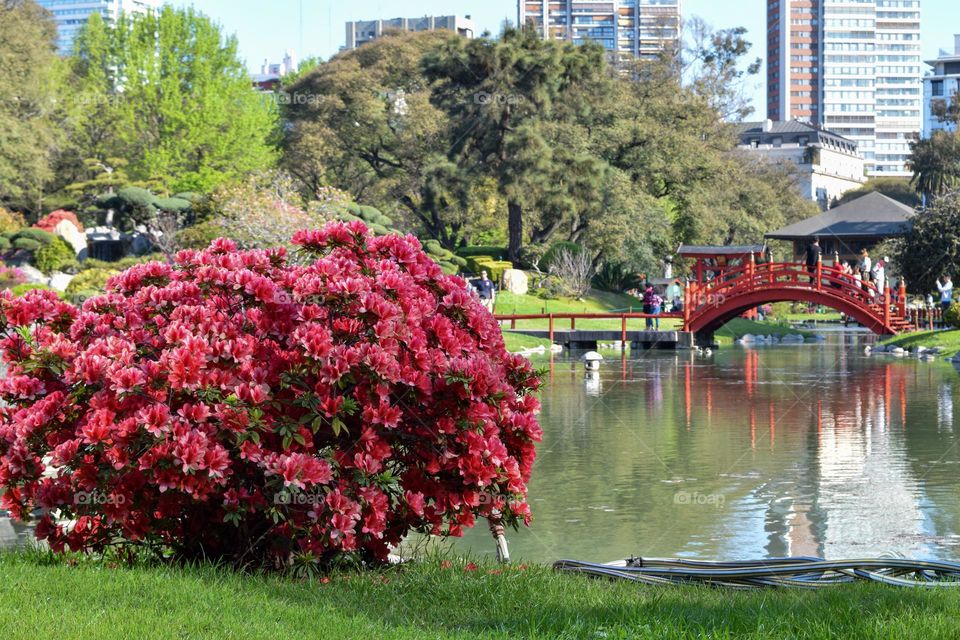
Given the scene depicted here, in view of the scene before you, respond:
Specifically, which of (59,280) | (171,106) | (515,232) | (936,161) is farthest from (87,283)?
(936,161)

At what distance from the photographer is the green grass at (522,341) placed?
3634cm

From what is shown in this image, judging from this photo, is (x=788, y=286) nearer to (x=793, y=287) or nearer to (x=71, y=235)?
(x=793, y=287)

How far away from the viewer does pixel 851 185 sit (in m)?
161

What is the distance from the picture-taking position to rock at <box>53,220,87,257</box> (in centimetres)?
4919

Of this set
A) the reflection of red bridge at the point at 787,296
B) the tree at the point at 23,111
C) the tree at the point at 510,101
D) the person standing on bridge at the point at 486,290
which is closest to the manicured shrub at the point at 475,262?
the tree at the point at 510,101

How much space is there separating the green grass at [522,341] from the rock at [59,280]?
1633 cm

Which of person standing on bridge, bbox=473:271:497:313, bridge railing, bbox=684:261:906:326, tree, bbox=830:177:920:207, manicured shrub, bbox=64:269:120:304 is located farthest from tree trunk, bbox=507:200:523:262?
tree, bbox=830:177:920:207

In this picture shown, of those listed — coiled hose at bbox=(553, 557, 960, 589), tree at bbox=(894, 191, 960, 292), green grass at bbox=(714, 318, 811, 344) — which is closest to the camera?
coiled hose at bbox=(553, 557, 960, 589)

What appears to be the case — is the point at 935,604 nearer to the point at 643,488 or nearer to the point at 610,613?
the point at 610,613

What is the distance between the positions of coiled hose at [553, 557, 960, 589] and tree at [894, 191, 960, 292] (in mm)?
40768

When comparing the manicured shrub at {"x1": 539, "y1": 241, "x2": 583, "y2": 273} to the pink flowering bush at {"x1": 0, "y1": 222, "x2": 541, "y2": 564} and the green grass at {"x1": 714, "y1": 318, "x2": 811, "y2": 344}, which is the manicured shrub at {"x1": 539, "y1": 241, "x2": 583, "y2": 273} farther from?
the pink flowering bush at {"x1": 0, "y1": 222, "x2": 541, "y2": 564}

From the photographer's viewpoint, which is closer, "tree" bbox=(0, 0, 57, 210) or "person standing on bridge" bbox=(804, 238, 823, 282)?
"person standing on bridge" bbox=(804, 238, 823, 282)

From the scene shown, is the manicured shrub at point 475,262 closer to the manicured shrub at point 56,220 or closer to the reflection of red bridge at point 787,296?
the reflection of red bridge at point 787,296

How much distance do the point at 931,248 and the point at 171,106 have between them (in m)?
30.6
